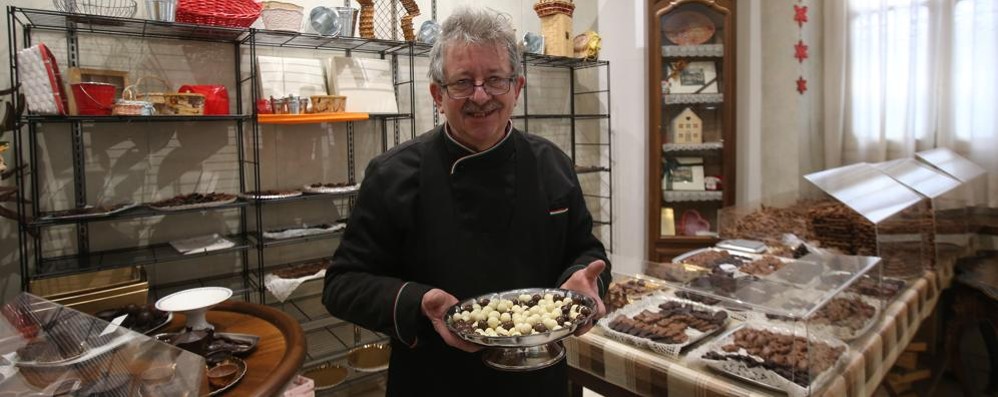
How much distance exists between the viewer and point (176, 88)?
2975mm

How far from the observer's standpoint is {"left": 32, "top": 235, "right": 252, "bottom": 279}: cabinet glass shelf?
2.50 m

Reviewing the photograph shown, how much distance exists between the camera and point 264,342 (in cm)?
162

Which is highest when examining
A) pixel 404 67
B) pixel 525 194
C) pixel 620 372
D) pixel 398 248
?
pixel 404 67

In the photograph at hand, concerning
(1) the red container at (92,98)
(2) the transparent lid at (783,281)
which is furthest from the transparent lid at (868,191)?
(1) the red container at (92,98)

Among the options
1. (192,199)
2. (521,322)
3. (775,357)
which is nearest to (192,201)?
(192,199)

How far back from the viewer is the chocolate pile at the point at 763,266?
2379 mm

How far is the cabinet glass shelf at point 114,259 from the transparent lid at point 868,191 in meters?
2.75

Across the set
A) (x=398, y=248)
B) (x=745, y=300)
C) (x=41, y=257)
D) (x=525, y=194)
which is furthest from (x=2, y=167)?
(x=745, y=300)

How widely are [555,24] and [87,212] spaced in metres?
2.96

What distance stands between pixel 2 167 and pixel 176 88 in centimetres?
86

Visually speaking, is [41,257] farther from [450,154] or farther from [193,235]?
[450,154]

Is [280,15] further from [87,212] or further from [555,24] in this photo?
[555,24]

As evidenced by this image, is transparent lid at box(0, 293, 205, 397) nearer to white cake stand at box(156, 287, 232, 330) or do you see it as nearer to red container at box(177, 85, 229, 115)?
white cake stand at box(156, 287, 232, 330)

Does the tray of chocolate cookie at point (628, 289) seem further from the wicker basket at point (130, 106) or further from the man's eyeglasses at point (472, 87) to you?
the wicker basket at point (130, 106)
